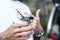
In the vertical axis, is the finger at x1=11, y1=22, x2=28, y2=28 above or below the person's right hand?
above

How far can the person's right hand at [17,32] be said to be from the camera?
131 centimetres

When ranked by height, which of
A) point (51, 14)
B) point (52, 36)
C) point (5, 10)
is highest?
point (5, 10)

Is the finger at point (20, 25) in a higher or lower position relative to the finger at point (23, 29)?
higher

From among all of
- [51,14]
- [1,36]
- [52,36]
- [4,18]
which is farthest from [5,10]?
[51,14]

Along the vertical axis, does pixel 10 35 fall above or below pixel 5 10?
below

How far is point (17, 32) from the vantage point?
1311mm

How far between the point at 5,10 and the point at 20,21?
12 centimetres

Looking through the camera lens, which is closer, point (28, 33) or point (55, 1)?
point (28, 33)

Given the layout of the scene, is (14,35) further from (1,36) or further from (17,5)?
(17,5)

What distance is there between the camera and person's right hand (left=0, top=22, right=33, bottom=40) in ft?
4.30

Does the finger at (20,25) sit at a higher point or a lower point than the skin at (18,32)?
higher

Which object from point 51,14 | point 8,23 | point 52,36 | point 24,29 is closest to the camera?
point 24,29

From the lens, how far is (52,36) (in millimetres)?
3385

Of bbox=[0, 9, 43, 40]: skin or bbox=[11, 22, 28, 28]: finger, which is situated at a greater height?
bbox=[11, 22, 28, 28]: finger
